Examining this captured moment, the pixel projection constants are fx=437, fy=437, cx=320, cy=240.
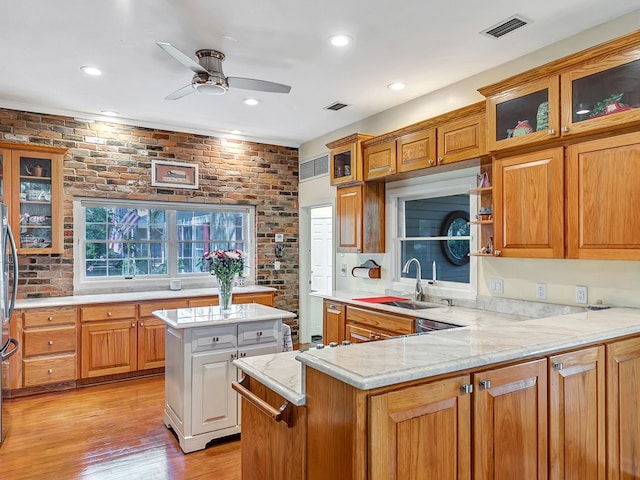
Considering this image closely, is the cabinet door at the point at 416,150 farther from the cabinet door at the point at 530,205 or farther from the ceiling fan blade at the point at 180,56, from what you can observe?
the ceiling fan blade at the point at 180,56

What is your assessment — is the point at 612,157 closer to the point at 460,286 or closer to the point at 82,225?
the point at 460,286

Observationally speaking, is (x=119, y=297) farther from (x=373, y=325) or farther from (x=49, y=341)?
(x=373, y=325)

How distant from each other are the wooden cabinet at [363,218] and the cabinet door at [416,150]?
609 mm

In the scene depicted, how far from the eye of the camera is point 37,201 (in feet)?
14.5

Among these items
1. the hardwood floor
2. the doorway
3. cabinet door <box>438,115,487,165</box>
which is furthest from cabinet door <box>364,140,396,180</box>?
the hardwood floor

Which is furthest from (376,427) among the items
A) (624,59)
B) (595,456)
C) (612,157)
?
(624,59)

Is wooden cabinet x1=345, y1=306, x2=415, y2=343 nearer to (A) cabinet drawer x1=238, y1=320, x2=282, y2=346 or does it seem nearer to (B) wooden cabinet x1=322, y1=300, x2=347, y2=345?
(B) wooden cabinet x1=322, y1=300, x2=347, y2=345

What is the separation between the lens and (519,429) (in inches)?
64.0

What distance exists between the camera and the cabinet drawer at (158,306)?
4633 millimetres

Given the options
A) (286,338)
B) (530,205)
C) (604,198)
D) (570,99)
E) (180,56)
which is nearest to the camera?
(604,198)

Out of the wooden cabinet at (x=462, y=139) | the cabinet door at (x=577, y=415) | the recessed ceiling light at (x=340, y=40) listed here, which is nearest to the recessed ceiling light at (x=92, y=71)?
Result: the recessed ceiling light at (x=340, y=40)

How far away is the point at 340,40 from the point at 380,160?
4.78ft

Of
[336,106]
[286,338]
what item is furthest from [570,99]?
[286,338]

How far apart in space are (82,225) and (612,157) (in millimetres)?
4931
